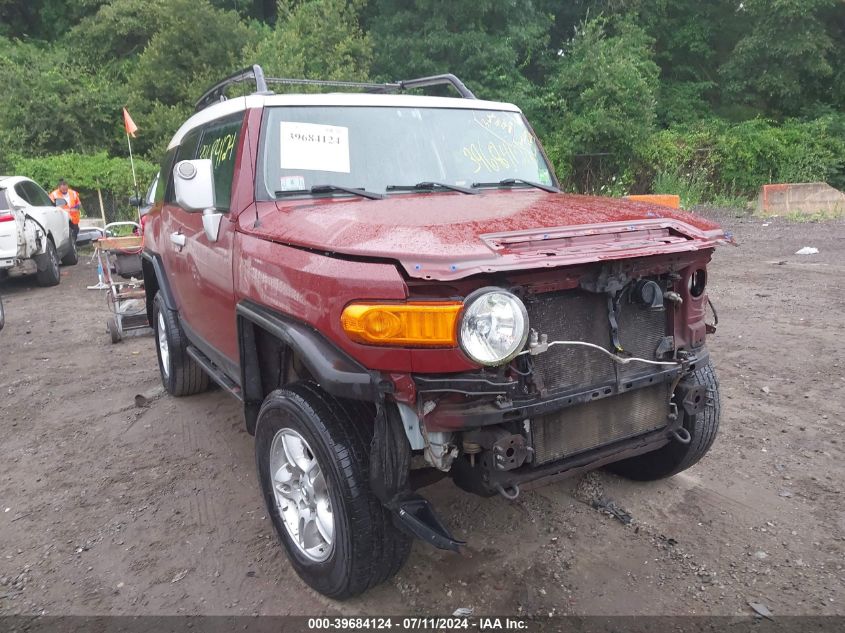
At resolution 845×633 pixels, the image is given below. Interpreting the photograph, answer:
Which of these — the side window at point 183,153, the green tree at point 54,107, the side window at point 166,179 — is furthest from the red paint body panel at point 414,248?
the green tree at point 54,107

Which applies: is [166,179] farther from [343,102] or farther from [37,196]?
[37,196]

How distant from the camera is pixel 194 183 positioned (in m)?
3.13

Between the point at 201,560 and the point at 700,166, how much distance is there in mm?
19446

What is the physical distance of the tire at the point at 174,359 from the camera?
4754 mm

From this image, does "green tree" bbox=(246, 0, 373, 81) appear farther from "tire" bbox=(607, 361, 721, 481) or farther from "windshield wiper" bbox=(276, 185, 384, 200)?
"tire" bbox=(607, 361, 721, 481)

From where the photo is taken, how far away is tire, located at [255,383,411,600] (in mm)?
2424

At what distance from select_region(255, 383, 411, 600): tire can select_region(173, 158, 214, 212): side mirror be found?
3.59 ft

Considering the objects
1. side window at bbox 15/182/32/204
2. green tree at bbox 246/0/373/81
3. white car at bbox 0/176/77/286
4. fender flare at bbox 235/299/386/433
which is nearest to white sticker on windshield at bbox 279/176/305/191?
fender flare at bbox 235/299/386/433

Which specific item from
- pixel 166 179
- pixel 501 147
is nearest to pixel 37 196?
pixel 166 179

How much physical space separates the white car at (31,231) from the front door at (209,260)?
682cm

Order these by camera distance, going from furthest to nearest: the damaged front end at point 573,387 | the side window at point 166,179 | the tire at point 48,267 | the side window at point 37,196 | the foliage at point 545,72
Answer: the foliage at point 545,72 → the side window at point 37,196 → the tire at point 48,267 → the side window at point 166,179 → the damaged front end at point 573,387

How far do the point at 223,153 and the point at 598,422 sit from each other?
251 centimetres

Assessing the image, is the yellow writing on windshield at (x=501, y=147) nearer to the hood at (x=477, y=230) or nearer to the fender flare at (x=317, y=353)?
the hood at (x=477, y=230)

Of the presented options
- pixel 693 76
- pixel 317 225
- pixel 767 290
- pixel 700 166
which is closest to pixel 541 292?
pixel 317 225
